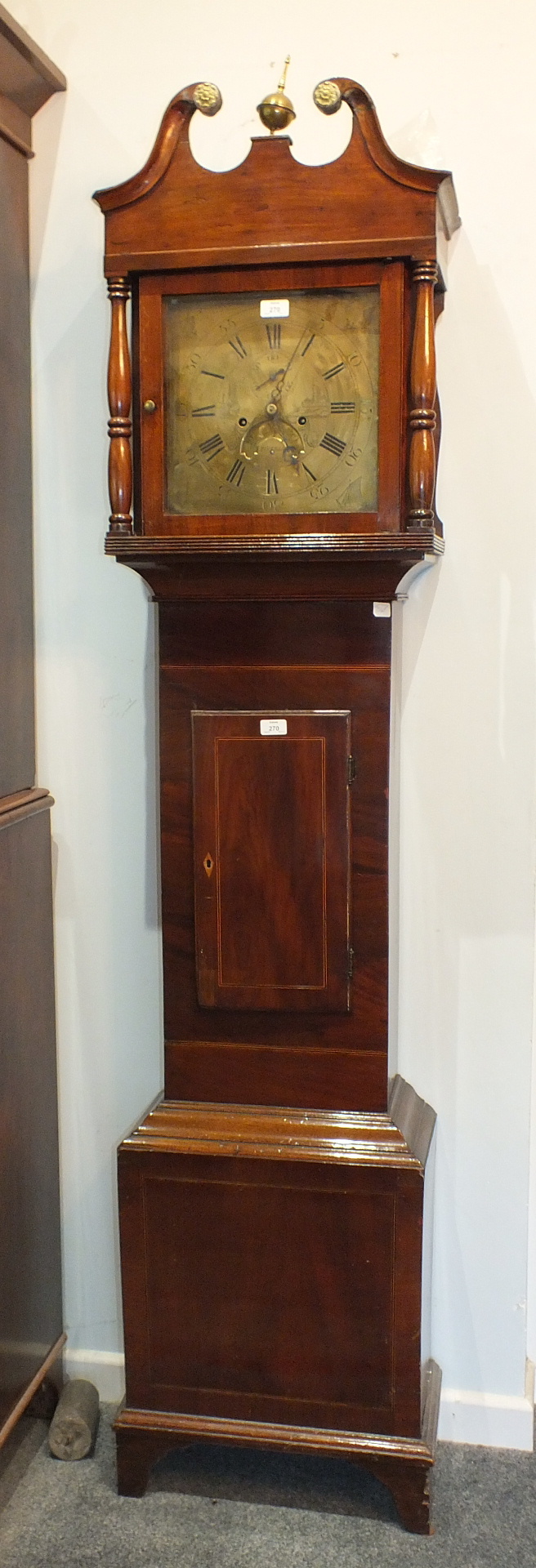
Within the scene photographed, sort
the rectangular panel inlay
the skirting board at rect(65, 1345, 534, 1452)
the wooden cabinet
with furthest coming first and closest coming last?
1. the skirting board at rect(65, 1345, 534, 1452)
2. the wooden cabinet
3. the rectangular panel inlay

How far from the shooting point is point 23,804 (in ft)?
6.25

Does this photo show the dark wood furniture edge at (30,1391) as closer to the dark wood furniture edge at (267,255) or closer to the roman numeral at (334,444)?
the roman numeral at (334,444)

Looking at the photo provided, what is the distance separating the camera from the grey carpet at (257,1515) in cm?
176

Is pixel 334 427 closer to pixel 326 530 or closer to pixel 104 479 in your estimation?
pixel 326 530

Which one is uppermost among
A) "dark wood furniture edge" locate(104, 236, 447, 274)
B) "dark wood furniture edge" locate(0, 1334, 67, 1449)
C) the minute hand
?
"dark wood furniture edge" locate(104, 236, 447, 274)

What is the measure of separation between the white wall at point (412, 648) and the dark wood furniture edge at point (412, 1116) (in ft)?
0.16

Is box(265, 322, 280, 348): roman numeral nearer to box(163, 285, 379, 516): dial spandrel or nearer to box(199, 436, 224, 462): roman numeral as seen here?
box(163, 285, 379, 516): dial spandrel

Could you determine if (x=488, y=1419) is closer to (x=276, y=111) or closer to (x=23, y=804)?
(x=23, y=804)

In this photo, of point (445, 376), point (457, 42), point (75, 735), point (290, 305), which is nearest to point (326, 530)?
point (290, 305)

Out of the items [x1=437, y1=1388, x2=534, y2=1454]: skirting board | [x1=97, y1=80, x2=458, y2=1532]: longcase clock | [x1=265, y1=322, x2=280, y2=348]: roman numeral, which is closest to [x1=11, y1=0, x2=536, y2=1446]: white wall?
[x1=437, y1=1388, x2=534, y2=1454]: skirting board

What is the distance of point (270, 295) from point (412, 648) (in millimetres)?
573

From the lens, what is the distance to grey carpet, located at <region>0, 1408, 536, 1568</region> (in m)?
1.76

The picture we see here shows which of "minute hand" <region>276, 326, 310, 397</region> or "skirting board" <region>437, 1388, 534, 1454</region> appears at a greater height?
"minute hand" <region>276, 326, 310, 397</region>

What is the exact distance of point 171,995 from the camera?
71.6 inches
